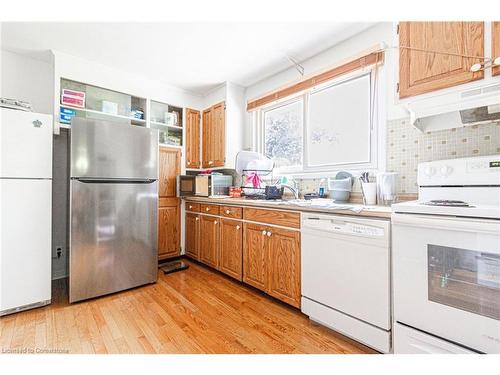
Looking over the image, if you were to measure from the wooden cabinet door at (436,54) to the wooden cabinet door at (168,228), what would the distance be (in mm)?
2869

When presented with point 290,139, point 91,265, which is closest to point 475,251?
point 290,139

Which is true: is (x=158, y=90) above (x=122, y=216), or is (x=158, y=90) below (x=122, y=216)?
above

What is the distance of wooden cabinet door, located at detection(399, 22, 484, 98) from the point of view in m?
1.20

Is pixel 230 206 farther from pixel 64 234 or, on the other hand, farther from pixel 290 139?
pixel 64 234

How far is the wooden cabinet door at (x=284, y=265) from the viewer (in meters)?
1.80

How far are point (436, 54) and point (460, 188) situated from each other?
78 cm

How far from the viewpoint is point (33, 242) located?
194 cm

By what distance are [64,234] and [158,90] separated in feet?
7.12

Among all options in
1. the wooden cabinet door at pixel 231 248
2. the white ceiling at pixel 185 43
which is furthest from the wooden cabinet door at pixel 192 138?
the wooden cabinet door at pixel 231 248

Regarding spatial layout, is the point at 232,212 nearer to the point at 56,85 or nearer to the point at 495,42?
the point at 495,42

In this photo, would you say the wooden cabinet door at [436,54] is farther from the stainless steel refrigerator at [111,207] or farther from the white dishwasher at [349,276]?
the stainless steel refrigerator at [111,207]

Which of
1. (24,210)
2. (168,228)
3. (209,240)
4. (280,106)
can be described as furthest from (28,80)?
(280,106)

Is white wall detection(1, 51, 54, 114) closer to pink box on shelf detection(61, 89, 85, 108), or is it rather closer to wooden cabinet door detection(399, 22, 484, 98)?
pink box on shelf detection(61, 89, 85, 108)
